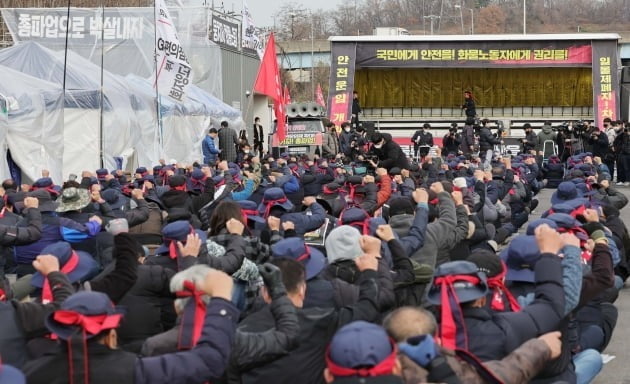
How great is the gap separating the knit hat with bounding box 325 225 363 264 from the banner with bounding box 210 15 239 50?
33.6m

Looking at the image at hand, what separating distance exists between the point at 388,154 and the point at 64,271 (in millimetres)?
12609

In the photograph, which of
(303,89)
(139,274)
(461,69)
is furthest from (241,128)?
(303,89)

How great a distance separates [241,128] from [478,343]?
31.3 m

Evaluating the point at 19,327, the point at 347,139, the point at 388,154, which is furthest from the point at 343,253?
the point at 347,139

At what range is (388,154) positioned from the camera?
1886cm

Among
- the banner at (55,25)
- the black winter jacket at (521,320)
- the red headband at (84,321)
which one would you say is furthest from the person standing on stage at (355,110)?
the red headband at (84,321)

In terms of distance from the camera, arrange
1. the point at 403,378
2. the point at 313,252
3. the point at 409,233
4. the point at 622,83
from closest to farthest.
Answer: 1. the point at 403,378
2. the point at 313,252
3. the point at 409,233
4. the point at 622,83

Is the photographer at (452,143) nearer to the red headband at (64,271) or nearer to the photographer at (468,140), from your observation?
the photographer at (468,140)

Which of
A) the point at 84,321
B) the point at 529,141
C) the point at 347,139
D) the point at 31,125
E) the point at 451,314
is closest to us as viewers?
the point at 84,321

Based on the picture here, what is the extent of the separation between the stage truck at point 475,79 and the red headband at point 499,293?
91.6 feet

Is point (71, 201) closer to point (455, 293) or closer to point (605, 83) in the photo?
point (455, 293)

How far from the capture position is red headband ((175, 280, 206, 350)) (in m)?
5.38

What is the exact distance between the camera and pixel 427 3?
14900 cm

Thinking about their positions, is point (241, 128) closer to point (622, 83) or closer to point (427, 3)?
point (622, 83)
